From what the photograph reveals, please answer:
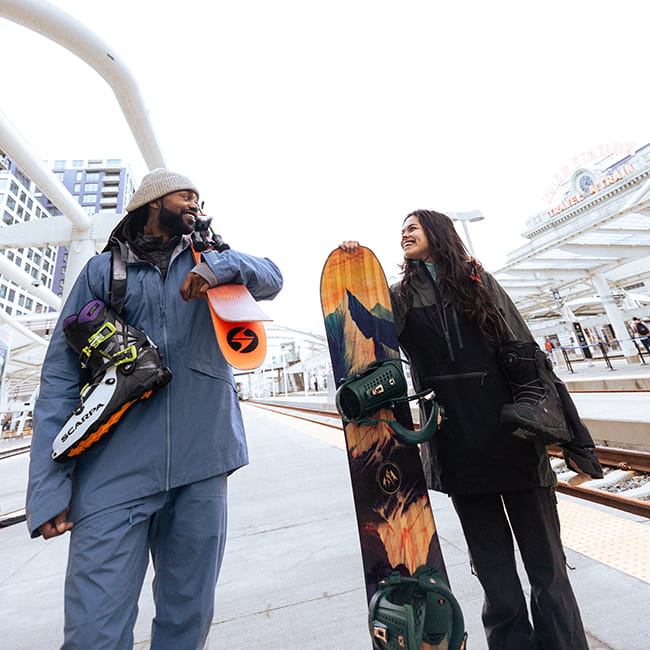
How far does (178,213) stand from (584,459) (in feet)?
6.27

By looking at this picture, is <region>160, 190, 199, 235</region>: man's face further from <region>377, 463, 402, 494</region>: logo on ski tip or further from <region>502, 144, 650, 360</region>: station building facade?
<region>502, 144, 650, 360</region>: station building facade

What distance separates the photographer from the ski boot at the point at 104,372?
1.13 metres

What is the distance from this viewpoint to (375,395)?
1.49 m

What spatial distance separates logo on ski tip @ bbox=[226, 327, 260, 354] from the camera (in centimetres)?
129

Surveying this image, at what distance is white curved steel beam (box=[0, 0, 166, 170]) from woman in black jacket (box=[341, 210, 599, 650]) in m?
4.02

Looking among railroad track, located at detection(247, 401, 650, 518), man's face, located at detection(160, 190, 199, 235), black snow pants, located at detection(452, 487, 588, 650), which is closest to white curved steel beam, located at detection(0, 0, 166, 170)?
man's face, located at detection(160, 190, 199, 235)

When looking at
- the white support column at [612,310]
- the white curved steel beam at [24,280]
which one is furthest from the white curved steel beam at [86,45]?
the white support column at [612,310]

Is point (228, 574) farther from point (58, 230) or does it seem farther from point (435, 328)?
point (58, 230)

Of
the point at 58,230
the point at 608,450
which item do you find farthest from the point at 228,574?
the point at 58,230

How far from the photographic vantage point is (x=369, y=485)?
1580 mm

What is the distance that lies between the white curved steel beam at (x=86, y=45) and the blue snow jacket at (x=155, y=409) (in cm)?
345

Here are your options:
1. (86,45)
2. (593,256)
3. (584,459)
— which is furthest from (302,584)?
(593,256)

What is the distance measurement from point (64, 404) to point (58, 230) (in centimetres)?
575

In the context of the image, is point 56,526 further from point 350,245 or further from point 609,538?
point 609,538
